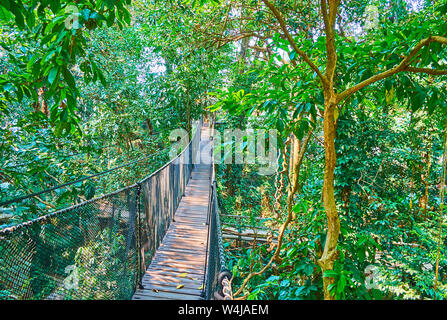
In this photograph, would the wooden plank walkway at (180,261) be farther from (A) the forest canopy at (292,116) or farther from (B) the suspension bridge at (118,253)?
(A) the forest canopy at (292,116)

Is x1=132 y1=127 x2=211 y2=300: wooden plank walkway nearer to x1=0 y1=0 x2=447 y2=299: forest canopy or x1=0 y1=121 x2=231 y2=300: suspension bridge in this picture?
x1=0 y1=121 x2=231 y2=300: suspension bridge

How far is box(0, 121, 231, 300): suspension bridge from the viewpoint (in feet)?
3.12

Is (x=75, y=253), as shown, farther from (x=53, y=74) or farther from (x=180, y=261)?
(x=180, y=261)

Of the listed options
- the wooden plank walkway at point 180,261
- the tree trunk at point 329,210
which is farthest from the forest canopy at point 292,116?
the wooden plank walkway at point 180,261

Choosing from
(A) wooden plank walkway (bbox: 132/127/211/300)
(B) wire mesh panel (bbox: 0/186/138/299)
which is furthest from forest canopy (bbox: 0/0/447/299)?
(A) wooden plank walkway (bbox: 132/127/211/300)

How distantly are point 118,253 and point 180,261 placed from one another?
1116mm

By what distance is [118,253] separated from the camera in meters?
1.77

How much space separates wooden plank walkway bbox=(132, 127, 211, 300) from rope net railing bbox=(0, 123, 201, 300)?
6.2 inches

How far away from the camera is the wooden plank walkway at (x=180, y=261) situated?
2.24 m

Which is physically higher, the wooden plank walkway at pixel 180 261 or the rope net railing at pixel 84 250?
the rope net railing at pixel 84 250

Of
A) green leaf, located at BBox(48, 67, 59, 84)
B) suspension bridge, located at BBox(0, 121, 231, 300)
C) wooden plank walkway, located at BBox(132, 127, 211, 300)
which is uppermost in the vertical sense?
green leaf, located at BBox(48, 67, 59, 84)

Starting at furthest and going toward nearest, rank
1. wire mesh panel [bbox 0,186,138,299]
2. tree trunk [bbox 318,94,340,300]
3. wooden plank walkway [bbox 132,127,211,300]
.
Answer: wooden plank walkway [bbox 132,127,211,300] < tree trunk [bbox 318,94,340,300] < wire mesh panel [bbox 0,186,138,299]

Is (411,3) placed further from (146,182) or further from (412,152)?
(146,182)

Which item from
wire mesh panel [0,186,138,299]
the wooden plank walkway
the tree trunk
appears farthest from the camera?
the wooden plank walkway
